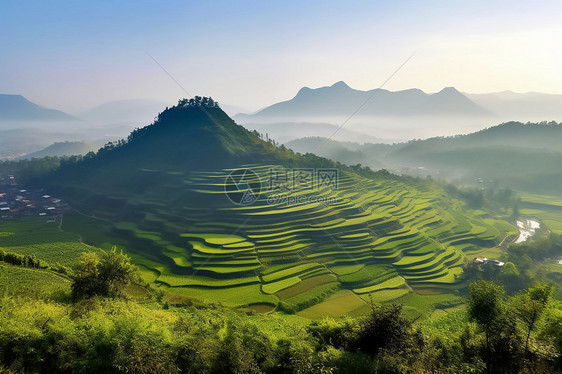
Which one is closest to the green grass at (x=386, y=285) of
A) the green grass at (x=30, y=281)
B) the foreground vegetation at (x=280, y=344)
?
the foreground vegetation at (x=280, y=344)

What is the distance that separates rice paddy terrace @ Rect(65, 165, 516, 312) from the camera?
25.4 m

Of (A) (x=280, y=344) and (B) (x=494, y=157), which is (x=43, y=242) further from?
(B) (x=494, y=157)

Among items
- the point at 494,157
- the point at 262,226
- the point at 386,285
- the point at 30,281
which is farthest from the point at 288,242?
the point at 494,157

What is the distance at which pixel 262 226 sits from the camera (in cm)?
3300

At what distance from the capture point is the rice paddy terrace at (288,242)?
25.4 meters

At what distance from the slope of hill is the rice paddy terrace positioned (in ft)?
0.48

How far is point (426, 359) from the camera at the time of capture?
11.0 metres

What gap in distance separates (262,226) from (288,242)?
396 cm

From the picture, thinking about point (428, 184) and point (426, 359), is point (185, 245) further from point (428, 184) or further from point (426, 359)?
point (428, 184)

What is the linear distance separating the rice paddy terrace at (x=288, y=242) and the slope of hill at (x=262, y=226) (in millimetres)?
147

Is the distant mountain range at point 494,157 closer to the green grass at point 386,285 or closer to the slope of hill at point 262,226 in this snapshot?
the slope of hill at point 262,226

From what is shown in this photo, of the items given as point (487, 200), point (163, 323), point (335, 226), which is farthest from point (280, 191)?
point (487, 200)

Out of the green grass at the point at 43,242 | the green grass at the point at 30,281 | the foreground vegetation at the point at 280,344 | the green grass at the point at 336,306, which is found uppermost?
the foreground vegetation at the point at 280,344

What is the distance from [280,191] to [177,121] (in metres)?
45.4
